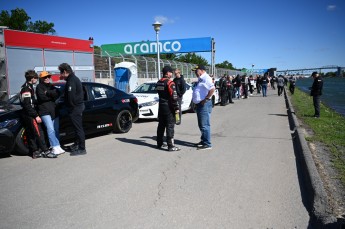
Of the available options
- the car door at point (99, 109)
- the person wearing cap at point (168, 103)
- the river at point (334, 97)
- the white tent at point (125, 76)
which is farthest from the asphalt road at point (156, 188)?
the river at point (334, 97)

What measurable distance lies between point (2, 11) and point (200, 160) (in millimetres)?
47400

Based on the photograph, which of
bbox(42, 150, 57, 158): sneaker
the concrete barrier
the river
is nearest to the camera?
the concrete barrier

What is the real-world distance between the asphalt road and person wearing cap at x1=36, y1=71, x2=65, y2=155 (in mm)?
549

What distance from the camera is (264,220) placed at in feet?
11.3

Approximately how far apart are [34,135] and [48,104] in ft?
2.32

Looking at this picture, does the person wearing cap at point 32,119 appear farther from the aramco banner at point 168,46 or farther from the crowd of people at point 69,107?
the aramco banner at point 168,46

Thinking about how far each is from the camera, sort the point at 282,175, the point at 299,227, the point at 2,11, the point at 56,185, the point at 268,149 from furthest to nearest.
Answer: the point at 2,11 → the point at 268,149 → the point at 282,175 → the point at 56,185 → the point at 299,227

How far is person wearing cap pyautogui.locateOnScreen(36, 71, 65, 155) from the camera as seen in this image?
20.1ft

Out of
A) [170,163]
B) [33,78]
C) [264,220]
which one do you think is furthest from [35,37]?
[264,220]

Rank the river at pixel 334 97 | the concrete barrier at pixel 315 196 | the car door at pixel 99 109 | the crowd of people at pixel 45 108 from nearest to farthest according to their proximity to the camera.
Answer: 1. the concrete barrier at pixel 315 196
2. the crowd of people at pixel 45 108
3. the car door at pixel 99 109
4. the river at pixel 334 97

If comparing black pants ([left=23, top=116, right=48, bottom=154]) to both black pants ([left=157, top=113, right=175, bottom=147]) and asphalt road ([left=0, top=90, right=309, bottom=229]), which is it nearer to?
asphalt road ([left=0, top=90, right=309, bottom=229])

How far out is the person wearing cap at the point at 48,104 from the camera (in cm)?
614

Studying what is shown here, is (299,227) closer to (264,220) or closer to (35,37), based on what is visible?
(264,220)

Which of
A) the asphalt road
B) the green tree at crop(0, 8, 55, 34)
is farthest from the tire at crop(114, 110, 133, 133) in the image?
the green tree at crop(0, 8, 55, 34)
